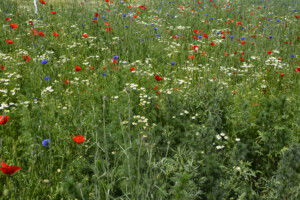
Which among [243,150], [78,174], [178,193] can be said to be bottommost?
[78,174]

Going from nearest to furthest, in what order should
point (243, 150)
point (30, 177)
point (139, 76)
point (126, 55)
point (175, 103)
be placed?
1. point (30, 177)
2. point (243, 150)
3. point (175, 103)
4. point (139, 76)
5. point (126, 55)

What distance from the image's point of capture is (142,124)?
2.62 meters

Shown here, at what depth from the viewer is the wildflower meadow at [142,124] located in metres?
1.77

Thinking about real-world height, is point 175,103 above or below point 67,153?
above

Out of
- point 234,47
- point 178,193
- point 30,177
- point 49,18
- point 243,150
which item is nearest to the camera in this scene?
point 178,193

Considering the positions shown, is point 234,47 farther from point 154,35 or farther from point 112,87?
point 112,87

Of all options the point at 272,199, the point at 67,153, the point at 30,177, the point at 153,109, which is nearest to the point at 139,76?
the point at 153,109

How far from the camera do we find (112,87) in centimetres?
327

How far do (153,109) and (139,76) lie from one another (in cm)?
98

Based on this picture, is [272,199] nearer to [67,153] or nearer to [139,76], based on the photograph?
[67,153]

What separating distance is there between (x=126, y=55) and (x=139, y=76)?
3.26 feet

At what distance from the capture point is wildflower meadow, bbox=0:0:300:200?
177cm

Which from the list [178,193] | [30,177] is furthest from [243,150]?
[30,177]

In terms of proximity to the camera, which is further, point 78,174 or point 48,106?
point 48,106
